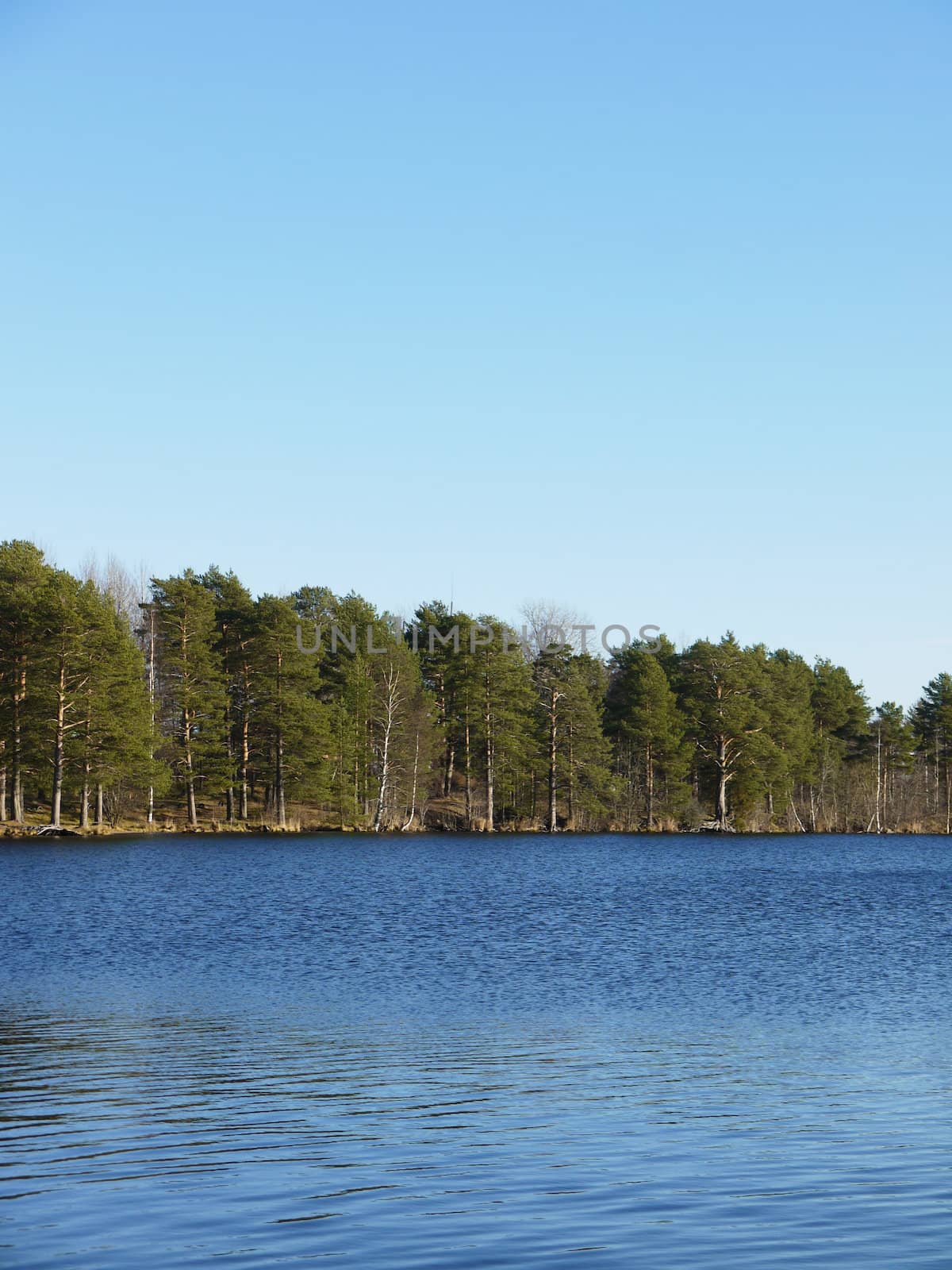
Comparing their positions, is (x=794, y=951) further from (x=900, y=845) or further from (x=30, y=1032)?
(x=900, y=845)

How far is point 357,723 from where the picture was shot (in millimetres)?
95312

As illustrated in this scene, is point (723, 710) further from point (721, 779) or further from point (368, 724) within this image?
point (368, 724)

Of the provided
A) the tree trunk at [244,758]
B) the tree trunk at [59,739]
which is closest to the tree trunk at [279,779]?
the tree trunk at [244,758]

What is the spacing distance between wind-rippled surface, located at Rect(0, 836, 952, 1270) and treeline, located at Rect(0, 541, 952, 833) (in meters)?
38.1

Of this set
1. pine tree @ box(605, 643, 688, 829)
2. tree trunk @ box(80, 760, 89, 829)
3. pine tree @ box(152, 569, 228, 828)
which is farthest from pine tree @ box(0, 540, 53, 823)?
pine tree @ box(605, 643, 688, 829)

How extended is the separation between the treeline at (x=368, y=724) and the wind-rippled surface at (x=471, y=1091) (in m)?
38.1

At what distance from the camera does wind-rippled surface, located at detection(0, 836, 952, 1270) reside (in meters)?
10.3

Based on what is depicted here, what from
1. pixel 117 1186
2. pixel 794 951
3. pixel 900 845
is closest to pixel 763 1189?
pixel 117 1186

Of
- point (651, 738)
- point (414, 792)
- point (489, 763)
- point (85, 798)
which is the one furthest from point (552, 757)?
point (85, 798)

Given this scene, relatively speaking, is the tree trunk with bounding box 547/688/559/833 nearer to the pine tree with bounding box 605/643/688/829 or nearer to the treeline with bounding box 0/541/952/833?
the treeline with bounding box 0/541/952/833

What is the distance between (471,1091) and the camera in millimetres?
15773

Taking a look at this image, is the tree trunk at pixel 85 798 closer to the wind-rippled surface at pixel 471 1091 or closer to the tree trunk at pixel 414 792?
the tree trunk at pixel 414 792

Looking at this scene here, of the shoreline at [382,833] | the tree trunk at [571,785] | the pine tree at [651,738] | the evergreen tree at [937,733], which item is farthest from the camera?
the evergreen tree at [937,733]

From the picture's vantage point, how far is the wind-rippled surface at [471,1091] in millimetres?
10266
